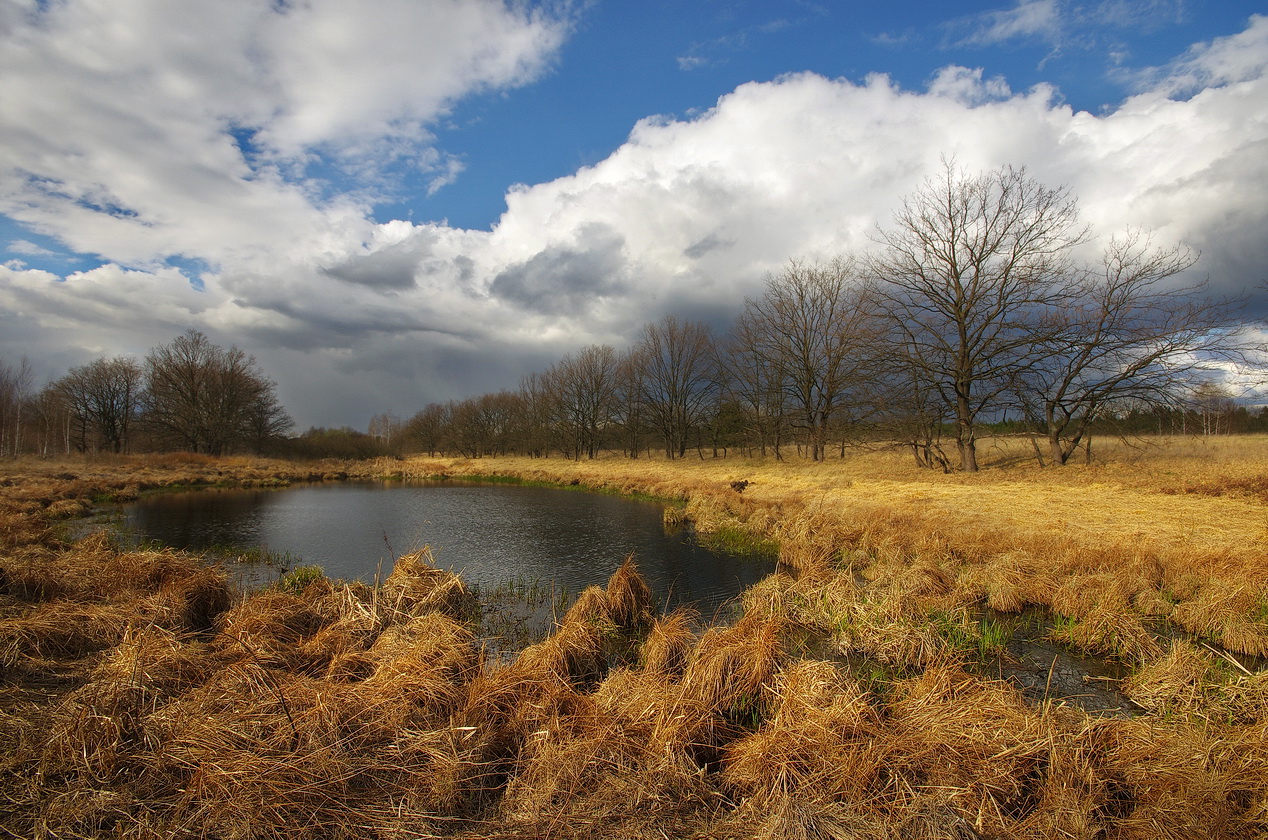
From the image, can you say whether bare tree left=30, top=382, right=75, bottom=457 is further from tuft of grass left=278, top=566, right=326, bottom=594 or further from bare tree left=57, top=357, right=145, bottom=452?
tuft of grass left=278, top=566, right=326, bottom=594

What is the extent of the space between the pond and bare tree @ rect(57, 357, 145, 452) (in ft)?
112

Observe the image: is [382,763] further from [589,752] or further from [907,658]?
[907,658]

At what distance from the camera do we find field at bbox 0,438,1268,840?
3713 mm

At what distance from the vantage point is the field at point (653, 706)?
371cm

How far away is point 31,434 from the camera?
53812 mm

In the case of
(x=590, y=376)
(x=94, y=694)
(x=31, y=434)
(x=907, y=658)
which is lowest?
(x=907, y=658)

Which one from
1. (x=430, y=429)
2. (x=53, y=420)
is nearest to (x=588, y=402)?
(x=430, y=429)

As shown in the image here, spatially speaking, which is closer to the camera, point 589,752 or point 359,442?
point 589,752

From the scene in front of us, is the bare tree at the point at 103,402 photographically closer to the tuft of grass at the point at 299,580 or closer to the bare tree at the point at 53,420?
the bare tree at the point at 53,420

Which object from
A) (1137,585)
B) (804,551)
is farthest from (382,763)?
(1137,585)

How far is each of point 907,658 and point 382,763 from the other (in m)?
6.09

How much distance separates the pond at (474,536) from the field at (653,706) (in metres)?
2.68

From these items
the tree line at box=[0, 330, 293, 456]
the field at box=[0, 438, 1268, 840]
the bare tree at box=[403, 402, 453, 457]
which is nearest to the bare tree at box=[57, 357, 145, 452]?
the tree line at box=[0, 330, 293, 456]

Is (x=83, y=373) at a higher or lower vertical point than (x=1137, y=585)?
higher
